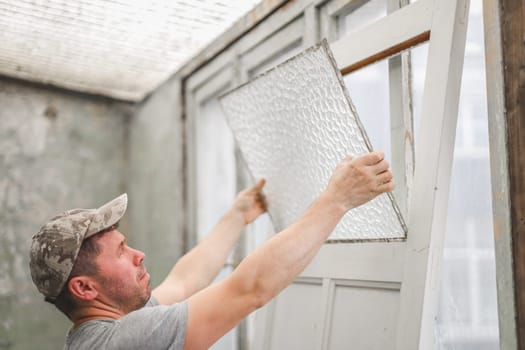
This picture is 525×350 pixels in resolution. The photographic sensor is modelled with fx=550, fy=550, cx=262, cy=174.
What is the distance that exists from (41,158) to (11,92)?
450 millimetres

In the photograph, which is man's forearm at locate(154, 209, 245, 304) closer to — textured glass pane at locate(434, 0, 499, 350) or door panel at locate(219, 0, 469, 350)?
door panel at locate(219, 0, 469, 350)

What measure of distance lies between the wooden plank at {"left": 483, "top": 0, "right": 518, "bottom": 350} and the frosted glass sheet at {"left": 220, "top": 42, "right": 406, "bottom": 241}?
24cm

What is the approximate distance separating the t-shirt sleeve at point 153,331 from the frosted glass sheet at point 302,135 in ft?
1.82

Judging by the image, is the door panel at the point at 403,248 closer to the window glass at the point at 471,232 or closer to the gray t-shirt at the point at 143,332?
the window glass at the point at 471,232

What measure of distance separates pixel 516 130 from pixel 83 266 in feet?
3.77

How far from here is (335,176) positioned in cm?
139

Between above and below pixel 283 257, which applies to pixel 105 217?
above

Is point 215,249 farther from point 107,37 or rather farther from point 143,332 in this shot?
point 107,37

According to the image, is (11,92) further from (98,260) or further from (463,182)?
(463,182)

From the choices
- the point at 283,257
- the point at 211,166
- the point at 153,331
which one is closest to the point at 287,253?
the point at 283,257

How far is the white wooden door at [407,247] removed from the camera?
1.33 meters

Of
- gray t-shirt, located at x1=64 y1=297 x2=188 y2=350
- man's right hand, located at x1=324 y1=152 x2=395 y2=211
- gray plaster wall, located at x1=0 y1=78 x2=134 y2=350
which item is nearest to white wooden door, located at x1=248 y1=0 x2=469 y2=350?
man's right hand, located at x1=324 y1=152 x2=395 y2=211

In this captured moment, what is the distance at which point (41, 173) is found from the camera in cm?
357

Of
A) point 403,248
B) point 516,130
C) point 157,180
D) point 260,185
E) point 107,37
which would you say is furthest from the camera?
point 157,180
